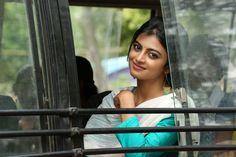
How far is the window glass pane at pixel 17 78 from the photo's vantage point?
2324mm

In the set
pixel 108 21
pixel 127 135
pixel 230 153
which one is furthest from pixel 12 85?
pixel 108 21

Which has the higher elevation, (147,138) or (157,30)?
(157,30)

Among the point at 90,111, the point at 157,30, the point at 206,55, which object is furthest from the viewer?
the point at 157,30

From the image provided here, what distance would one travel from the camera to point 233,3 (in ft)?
9.05

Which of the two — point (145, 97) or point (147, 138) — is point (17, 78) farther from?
point (145, 97)

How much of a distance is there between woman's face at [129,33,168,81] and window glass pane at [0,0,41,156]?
0.56 m

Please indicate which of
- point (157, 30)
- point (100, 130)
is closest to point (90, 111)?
point (100, 130)

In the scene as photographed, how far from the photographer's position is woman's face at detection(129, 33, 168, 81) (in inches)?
107

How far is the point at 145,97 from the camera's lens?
9.30 feet

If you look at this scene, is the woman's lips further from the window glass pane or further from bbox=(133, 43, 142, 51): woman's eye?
the window glass pane

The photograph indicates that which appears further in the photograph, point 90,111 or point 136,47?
point 136,47

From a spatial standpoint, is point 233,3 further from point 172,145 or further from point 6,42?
point 6,42

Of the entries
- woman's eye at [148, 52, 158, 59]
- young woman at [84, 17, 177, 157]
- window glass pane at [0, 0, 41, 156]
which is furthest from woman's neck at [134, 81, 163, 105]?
window glass pane at [0, 0, 41, 156]

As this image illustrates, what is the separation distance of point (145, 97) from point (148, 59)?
21 cm
